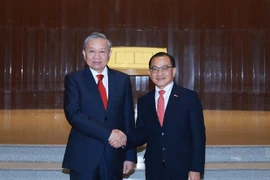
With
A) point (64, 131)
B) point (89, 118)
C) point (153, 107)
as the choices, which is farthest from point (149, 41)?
point (89, 118)

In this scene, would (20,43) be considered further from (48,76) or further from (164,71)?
(164,71)

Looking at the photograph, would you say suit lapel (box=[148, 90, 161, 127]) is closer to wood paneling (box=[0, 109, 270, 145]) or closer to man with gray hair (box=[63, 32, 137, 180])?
man with gray hair (box=[63, 32, 137, 180])

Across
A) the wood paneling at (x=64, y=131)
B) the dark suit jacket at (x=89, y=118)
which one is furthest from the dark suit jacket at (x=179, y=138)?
the wood paneling at (x=64, y=131)

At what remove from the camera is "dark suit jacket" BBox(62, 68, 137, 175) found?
184 cm

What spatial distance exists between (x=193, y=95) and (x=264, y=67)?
21.2ft

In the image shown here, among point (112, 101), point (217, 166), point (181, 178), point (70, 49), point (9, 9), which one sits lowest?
point (217, 166)

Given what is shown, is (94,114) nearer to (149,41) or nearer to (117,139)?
(117,139)

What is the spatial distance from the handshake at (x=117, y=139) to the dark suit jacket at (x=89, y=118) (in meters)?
0.03

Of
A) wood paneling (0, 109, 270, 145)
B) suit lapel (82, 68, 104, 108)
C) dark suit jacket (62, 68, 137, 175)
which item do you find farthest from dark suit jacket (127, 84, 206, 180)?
wood paneling (0, 109, 270, 145)

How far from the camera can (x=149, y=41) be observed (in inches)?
316

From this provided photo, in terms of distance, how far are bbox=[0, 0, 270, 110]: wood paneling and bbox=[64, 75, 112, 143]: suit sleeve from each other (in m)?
6.12

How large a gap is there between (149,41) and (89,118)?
6.31 metres

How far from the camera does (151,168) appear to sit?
2.01 meters

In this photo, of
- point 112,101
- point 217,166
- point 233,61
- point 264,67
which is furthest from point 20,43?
point 112,101
